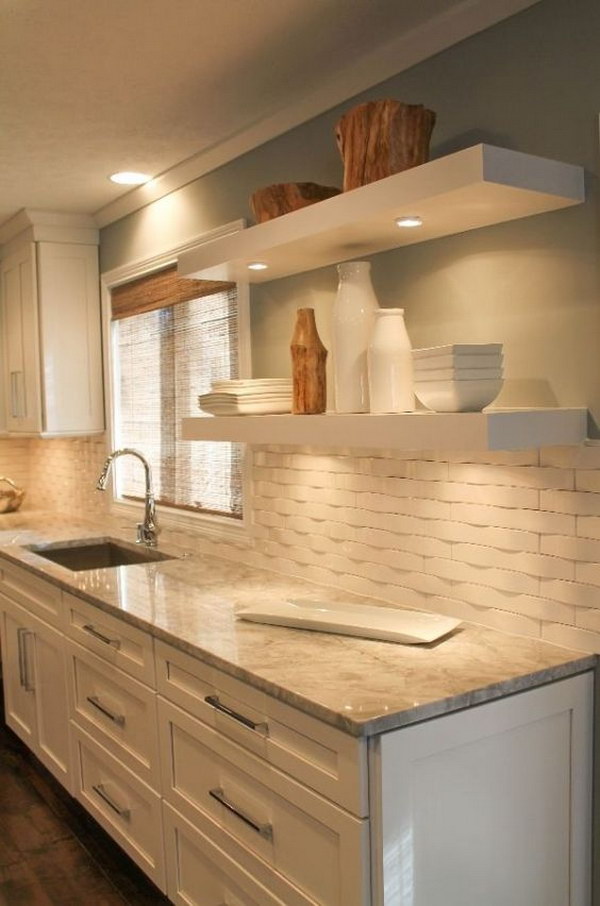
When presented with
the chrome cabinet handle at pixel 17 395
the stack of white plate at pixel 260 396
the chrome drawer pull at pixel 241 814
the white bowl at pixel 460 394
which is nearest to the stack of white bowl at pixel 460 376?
the white bowl at pixel 460 394

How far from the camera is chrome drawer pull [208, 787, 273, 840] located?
1880 millimetres

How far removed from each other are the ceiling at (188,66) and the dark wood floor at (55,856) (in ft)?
7.80

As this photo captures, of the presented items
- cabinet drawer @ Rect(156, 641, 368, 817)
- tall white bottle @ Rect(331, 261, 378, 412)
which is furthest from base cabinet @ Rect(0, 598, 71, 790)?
tall white bottle @ Rect(331, 261, 378, 412)

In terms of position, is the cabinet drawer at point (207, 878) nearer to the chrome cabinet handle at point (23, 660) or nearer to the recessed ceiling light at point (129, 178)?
the chrome cabinet handle at point (23, 660)

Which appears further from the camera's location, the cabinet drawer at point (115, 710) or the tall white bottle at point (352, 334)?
the cabinet drawer at point (115, 710)

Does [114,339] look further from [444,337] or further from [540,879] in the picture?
[540,879]

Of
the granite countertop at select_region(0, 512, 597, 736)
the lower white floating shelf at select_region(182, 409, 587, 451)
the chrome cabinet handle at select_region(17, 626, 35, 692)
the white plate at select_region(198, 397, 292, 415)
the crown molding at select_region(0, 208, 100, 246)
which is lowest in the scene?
the chrome cabinet handle at select_region(17, 626, 35, 692)

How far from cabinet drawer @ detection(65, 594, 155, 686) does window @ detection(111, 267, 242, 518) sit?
28.4 inches

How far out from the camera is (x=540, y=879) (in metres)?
1.87

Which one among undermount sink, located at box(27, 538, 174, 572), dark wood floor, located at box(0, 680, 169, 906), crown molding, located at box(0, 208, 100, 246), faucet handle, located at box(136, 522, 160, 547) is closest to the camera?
dark wood floor, located at box(0, 680, 169, 906)

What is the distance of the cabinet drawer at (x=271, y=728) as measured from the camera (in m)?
1.61

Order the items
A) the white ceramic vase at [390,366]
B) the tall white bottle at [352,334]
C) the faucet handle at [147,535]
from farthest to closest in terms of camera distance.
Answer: the faucet handle at [147,535]
the tall white bottle at [352,334]
the white ceramic vase at [390,366]

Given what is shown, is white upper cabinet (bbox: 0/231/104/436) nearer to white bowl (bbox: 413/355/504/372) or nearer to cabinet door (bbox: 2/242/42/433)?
cabinet door (bbox: 2/242/42/433)

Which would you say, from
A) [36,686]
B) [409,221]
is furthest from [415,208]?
[36,686]
